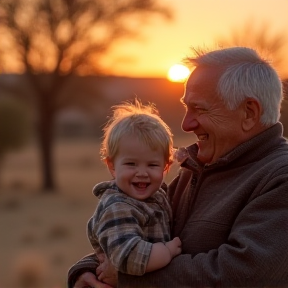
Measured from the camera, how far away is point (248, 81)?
4.27 metres

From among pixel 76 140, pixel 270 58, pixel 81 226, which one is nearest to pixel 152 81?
pixel 76 140

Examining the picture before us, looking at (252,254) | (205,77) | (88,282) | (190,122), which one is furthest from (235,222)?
(88,282)

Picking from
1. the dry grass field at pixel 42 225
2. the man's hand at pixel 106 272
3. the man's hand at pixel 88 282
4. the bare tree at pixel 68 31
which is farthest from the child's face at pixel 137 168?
the bare tree at pixel 68 31

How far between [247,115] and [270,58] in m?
0.34

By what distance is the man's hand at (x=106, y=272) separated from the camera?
431 cm

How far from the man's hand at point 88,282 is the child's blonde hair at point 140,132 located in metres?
0.54

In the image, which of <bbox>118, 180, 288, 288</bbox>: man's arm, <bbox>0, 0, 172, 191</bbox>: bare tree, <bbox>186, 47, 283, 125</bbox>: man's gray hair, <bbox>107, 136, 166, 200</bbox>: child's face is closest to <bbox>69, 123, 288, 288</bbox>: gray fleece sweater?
<bbox>118, 180, 288, 288</bbox>: man's arm

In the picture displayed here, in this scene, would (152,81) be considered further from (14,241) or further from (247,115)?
(247,115)

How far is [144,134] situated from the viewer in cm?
425

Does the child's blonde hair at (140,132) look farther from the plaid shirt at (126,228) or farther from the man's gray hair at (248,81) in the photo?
the man's gray hair at (248,81)

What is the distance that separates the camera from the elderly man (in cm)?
393

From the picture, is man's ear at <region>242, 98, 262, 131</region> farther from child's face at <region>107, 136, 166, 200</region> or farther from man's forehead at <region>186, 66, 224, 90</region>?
child's face at <region>107, 136, 166, 200</region>

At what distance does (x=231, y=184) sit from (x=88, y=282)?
0.82 m

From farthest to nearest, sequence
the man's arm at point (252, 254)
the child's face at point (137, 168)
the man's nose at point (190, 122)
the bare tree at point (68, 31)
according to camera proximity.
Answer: the bare tree at point (68, 31) → the man's nose at point (190, 122) → the child's face at point (137, 168) → the man's arm at point (252, 254)
